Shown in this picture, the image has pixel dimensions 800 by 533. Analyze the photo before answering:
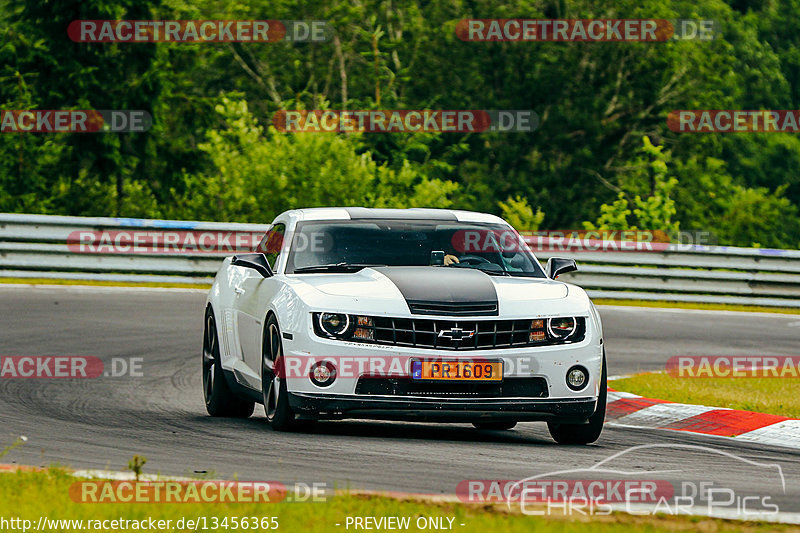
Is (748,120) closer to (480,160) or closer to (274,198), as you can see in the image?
(480,160)

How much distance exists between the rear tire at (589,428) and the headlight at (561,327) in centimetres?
31

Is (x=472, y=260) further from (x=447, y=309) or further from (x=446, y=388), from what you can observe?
(x=446, y=388)

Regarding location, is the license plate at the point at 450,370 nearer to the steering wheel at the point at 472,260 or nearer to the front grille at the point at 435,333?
the front grille at the point at 435,333

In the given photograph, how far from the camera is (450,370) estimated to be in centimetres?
879

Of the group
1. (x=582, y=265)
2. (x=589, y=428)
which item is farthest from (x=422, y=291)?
(x=582, y=265)

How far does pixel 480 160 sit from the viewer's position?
2082 inches

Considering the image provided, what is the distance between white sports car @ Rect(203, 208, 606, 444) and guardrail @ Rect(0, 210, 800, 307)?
11369mm

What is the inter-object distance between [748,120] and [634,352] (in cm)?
4255

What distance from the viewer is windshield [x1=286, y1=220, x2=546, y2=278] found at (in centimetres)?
989

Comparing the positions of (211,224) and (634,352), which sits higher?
(211,224)

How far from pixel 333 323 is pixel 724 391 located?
5.42 m

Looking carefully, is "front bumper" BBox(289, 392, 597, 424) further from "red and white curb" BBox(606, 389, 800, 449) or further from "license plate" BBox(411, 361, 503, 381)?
"red and white curb" BBox(606, 389, 800, 449)

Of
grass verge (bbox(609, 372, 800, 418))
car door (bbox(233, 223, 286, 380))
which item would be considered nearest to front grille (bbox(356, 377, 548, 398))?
car door (bbox(233, 223, 286, 380))

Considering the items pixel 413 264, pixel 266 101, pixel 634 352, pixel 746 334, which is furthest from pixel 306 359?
pixel 266 101
